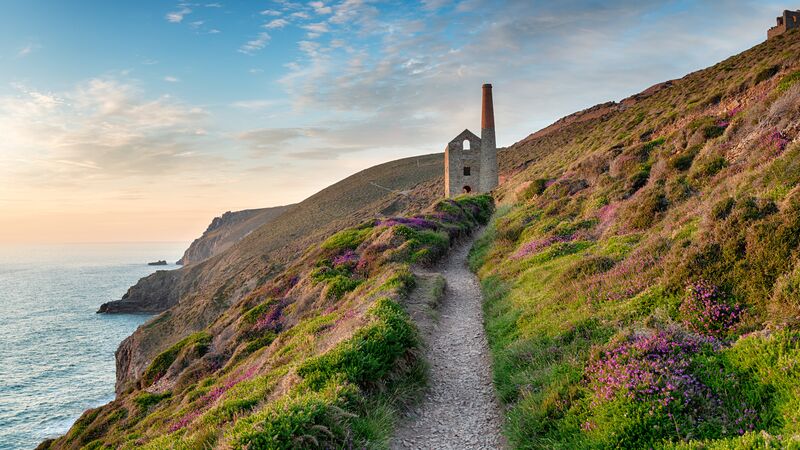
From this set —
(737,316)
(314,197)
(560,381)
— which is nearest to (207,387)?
(560,381)

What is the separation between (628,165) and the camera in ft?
74.8

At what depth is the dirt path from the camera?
840 centimetres

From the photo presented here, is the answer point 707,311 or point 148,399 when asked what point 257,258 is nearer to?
point 148,399

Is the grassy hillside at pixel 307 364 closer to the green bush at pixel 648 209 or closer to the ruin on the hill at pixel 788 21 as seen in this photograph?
the green bush at pixel 648 209

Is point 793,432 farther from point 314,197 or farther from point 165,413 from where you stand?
point 314,197

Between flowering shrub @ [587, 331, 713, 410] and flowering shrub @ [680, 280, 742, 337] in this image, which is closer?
flowering shrub @ [587, 331, 713, 410]

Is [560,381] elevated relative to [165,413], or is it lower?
elevated

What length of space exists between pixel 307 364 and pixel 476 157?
158ft

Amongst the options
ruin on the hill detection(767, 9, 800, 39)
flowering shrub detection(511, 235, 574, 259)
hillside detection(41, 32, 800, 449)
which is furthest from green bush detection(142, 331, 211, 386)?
ruin on the hill detection(767, 9, 800, 39)

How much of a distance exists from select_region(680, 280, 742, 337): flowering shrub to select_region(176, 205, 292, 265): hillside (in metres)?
147

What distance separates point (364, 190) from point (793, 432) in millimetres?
111101

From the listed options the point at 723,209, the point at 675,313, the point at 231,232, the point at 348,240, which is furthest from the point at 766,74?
the point at 231,232

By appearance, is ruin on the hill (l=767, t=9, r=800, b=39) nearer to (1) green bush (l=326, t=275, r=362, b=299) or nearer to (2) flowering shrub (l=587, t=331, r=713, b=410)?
(1) green bush (l=326, t=275, r=362, b=299)

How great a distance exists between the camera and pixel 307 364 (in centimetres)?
962
